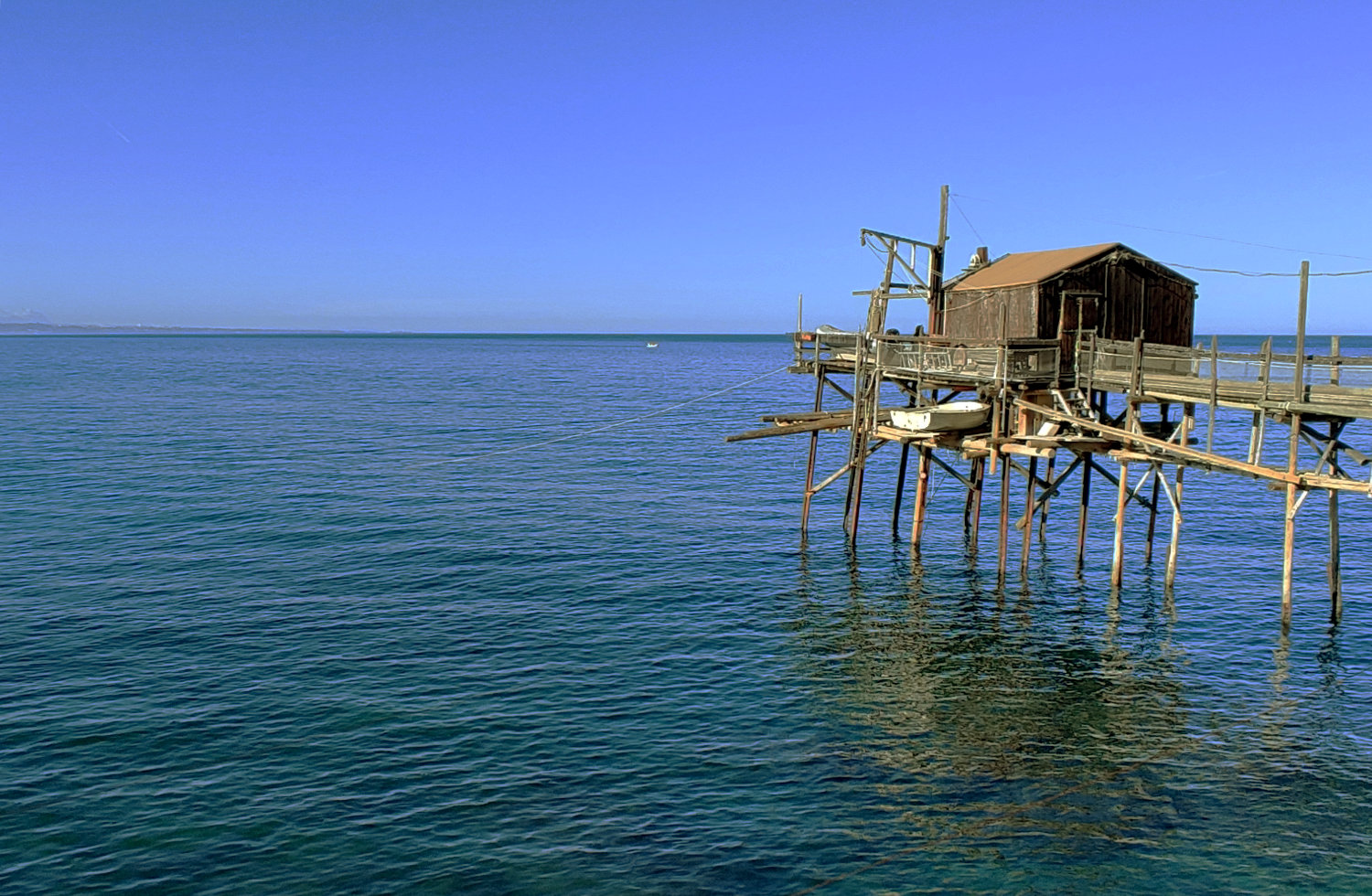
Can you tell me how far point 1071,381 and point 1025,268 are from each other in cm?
479

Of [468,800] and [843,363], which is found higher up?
[843,363]

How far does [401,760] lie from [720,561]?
15.4 metres

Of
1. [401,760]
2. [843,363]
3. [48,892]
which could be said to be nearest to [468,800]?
[401,760]

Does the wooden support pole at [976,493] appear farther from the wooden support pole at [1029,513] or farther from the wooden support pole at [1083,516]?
the wooden support pole at [1083,516]

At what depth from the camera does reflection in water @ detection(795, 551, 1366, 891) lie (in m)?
15.9

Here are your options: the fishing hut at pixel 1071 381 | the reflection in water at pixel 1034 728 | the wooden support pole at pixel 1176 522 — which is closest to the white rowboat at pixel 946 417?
the fishing hut at pixel 1071 381

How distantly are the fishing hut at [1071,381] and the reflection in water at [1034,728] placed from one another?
11.2ft

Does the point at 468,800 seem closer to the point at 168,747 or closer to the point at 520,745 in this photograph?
the point at 520,745

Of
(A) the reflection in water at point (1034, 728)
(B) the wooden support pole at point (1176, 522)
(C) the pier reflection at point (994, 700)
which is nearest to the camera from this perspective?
(A) the reflection in water at point (1034, 728)

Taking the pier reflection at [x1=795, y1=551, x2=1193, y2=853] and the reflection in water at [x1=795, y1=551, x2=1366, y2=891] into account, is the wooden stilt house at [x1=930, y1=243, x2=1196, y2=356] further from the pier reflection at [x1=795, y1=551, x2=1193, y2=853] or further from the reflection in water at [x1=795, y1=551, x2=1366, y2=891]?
the reflection in water at [x1=795, y1=551, x2=1366, y2=891]

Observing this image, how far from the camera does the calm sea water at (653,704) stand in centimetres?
1511

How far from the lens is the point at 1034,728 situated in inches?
771

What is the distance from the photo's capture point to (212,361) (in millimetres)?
185375

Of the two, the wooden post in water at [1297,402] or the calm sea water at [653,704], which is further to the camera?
the wooden post in water at [1297,402]
